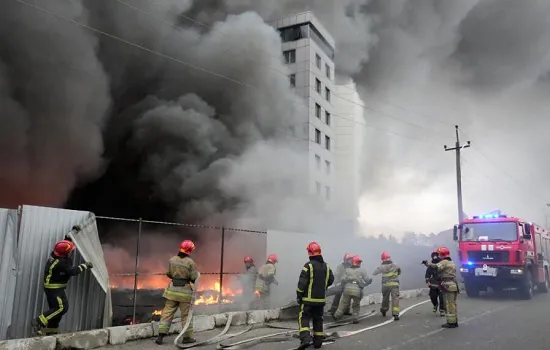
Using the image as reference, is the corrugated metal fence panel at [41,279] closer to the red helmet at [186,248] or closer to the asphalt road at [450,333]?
the asphalt road at [450,333]

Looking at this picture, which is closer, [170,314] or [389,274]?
[170,314]

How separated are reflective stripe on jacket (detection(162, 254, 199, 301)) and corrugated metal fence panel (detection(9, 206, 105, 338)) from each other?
1.11 metres

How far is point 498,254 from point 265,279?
7.11 metres

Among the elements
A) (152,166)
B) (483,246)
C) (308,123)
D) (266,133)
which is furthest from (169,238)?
(308,123)

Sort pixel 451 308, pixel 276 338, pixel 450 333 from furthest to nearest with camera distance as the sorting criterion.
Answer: pixel 451 308 < pixel 450 333 < pixel 276 338

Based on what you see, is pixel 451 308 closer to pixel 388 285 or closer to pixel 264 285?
pixel 388 285

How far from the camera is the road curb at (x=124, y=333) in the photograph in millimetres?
4898

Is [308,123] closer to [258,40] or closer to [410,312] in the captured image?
[258,40]

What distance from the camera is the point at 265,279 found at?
31.7 feet

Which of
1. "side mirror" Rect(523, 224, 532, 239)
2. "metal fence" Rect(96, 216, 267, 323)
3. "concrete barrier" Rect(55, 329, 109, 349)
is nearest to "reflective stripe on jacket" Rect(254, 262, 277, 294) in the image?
"metal fence" Rect(96, 216, 267, 323)

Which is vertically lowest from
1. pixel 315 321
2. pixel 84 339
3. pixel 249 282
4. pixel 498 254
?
pixel 84 339

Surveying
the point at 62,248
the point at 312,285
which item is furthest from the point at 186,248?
the point at 312,285

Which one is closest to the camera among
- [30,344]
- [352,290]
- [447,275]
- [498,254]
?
[30,344]

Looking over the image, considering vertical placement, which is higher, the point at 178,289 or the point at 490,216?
the point at 490,216
